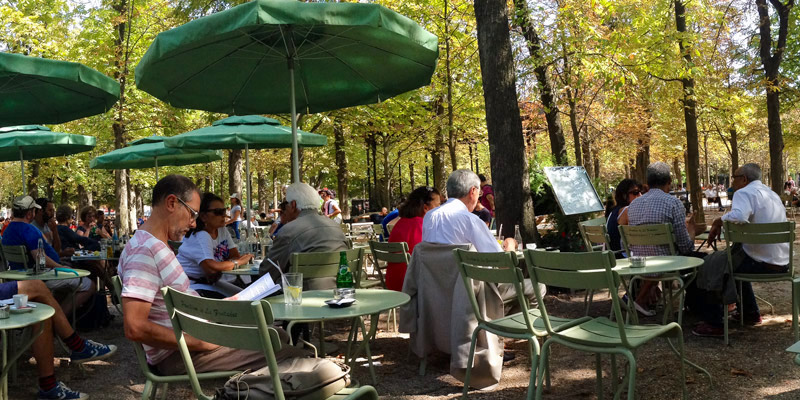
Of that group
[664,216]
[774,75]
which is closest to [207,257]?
[664,216]

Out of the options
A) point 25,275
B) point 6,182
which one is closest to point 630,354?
point 25,275

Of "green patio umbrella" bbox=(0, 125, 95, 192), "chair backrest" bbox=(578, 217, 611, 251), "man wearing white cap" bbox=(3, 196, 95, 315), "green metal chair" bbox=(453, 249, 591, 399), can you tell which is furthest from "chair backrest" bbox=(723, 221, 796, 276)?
"green patio umbrella" bbox=(0, 125, 95, 192)

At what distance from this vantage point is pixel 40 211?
8.07 m

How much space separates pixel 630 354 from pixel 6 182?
47.8 meters

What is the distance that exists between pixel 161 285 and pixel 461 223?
2.49 meters

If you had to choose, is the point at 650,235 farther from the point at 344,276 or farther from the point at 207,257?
the point at 207,257

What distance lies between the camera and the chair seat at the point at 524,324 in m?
4.01

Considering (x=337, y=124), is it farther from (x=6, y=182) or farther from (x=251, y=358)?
(x=6, y=182)

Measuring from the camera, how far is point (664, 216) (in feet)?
21.0

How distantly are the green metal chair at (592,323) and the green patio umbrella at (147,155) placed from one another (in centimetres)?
967

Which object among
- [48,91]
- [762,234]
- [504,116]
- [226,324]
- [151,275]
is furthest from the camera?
[504,116]

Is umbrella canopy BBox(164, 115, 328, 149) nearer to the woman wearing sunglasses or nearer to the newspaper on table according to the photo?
the woman wearing sunglasses

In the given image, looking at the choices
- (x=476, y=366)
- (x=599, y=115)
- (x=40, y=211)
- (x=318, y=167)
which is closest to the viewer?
(x=476, y=366)

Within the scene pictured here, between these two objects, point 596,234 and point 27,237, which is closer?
point 27,237
